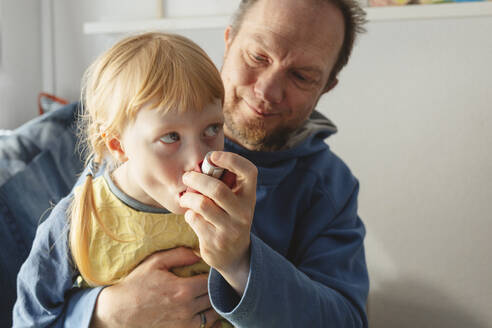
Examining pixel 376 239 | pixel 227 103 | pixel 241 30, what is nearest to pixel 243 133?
pixel 227 103

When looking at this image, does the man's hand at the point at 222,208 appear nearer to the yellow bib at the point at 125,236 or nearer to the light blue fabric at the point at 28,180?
the yellow bib at the point at 125,236

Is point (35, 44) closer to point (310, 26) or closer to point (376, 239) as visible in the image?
point (310, 26)

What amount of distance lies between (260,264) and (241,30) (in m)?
0.72

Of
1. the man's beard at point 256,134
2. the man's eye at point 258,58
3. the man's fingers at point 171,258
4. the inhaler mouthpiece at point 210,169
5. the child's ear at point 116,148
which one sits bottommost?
the man's fingers at point 171,258

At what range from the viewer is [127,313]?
1.01 meters

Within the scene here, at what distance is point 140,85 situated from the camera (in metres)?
0.82

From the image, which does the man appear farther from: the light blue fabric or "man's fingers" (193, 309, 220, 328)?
the light blue fabric

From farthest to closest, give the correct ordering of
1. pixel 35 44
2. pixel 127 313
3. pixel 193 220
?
pixel 35 44 < pixel 127 313 < pixel 193 220

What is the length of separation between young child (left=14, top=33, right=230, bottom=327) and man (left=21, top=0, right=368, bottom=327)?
0.17ft

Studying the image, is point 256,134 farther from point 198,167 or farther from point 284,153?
point 198,167

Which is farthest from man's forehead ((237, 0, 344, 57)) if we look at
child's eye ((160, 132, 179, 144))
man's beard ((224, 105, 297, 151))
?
child's eye ((160, 132, 179, 144))

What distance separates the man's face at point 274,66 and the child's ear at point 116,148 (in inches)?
16.5

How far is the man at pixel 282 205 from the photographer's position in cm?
96

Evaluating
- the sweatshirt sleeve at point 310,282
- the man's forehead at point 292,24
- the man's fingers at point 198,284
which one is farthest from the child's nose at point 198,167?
the man's forehead at point 292,24
